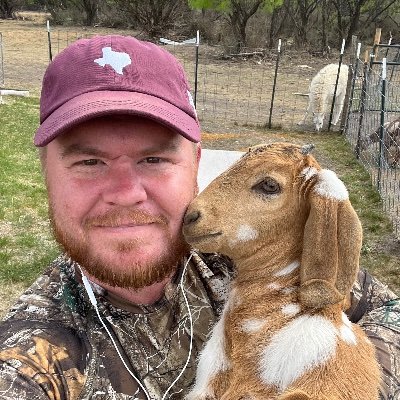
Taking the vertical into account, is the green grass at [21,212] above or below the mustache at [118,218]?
below

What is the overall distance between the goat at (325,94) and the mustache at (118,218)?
473 inches

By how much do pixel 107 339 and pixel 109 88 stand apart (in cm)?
79

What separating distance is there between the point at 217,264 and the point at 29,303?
0.75 m

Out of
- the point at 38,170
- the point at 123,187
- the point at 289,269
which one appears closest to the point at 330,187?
the point at 289,269

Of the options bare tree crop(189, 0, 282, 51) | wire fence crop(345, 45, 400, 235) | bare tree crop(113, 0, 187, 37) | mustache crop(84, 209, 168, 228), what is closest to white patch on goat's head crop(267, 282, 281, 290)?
mustache crop(84, 209, 168, 228)

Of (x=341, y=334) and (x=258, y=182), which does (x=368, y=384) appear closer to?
(x=341, y=334)

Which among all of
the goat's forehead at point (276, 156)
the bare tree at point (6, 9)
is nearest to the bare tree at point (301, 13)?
the bare tree at point (6, 9)

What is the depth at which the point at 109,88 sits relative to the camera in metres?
1.71

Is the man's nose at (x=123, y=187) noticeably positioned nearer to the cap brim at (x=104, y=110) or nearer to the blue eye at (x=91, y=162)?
the blue eye at (x=91, y=162)

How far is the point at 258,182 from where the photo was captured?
1.97 m

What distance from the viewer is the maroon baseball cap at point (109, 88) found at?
5.44 ft

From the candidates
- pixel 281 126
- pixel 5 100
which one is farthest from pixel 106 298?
pixel 5 100

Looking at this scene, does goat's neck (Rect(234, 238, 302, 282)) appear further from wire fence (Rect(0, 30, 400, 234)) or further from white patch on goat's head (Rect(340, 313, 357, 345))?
wire fence (Rect(0, 30, 400, 234))

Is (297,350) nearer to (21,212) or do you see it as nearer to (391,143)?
(21,212)
